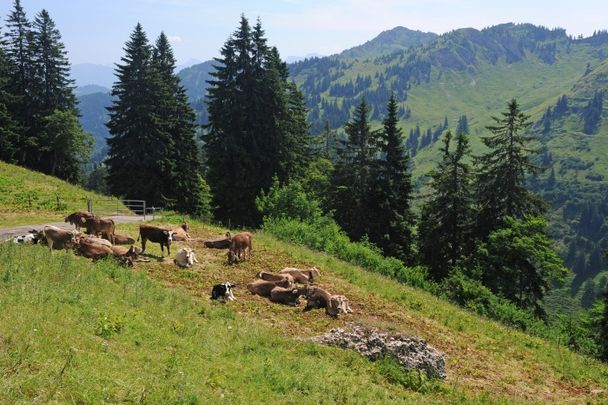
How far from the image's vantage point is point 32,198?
33750 millimetres

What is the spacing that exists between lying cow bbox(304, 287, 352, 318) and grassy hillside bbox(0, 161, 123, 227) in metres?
18.8

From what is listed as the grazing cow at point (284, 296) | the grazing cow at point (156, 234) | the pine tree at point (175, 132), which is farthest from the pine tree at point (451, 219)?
the grazing cow at point (156, 234)

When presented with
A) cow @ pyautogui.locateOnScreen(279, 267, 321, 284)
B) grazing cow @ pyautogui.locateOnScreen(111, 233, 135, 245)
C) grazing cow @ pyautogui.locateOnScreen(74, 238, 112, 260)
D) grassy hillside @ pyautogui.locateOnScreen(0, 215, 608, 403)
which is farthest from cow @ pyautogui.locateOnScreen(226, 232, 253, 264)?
grazing cow @ pyautogui.locateOnScreen(74, 238, 112, 260)

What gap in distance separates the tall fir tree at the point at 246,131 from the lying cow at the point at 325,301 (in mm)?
26736

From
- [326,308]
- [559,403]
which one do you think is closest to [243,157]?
[326,308]

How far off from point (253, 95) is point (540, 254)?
92.8ft

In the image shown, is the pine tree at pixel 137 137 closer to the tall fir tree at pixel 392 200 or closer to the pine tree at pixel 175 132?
the pine tree at pixel 175 132

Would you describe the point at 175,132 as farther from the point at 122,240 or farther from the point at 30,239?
the point at 30,239

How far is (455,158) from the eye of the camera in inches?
1913

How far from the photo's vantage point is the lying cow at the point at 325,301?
17344mm

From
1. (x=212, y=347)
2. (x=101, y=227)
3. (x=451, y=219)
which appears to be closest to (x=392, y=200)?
(x=451, y=219)

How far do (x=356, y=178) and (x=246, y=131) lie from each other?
524 inches

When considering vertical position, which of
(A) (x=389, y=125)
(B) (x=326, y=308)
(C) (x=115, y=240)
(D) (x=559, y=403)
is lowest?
(D) (x=559, y=403)

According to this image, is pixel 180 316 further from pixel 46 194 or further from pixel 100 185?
pixel 100 185
